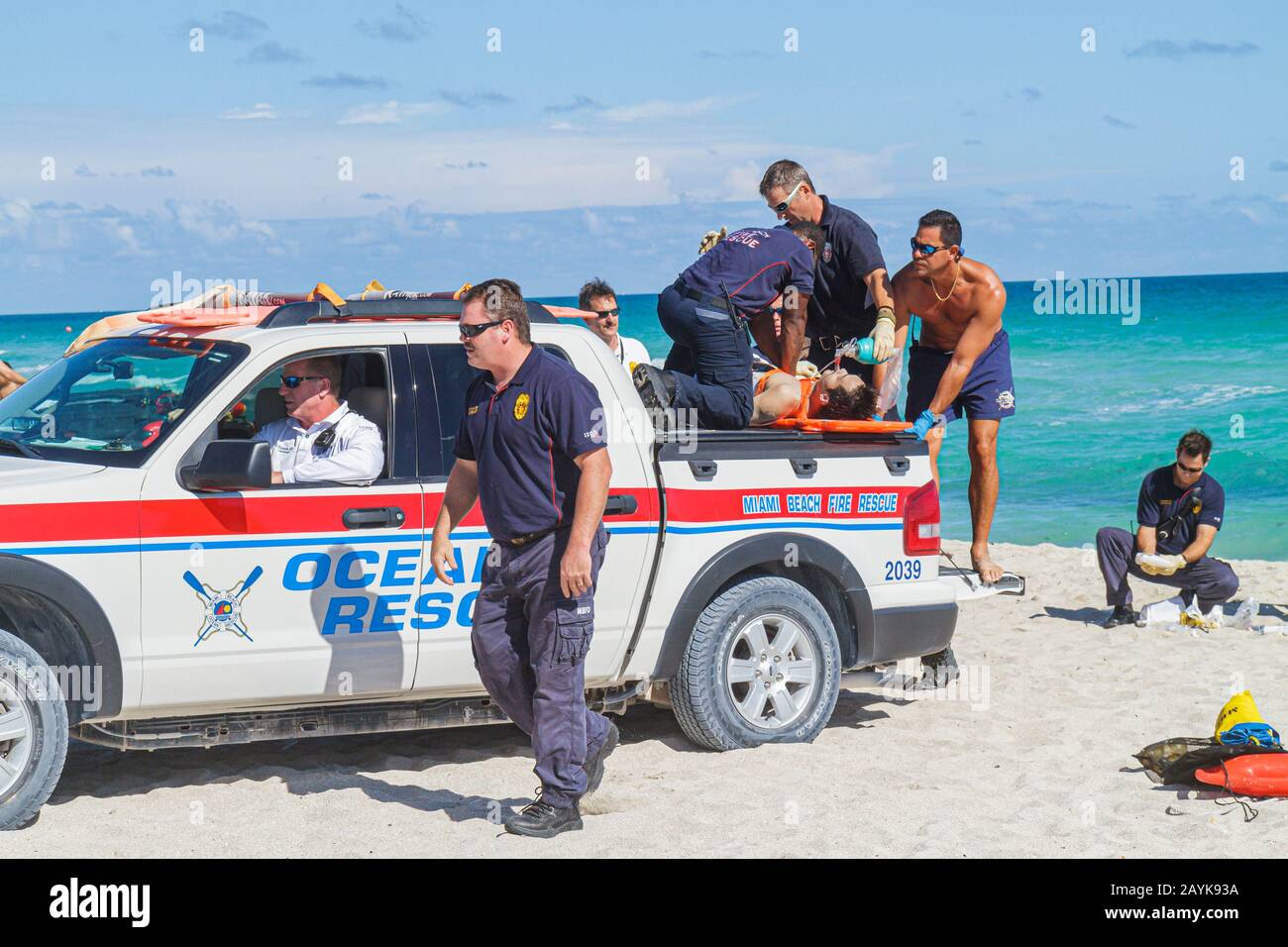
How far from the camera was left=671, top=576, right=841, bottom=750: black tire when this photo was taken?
6.73 meters

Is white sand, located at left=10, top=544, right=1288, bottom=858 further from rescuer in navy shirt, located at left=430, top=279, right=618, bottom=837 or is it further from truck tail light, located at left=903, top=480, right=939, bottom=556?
truck tail light, located at left=903, top=480, right=939, bottom=556

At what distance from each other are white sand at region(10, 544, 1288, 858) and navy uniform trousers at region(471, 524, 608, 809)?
0.32 meters

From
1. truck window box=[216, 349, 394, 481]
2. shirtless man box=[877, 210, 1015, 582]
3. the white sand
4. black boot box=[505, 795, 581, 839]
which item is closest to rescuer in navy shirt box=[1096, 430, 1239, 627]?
shirtless man box=[877, 210, 1015, 582]

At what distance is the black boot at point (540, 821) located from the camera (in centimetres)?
565

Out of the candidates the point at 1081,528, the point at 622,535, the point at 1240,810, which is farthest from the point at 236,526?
the point at 1081,528

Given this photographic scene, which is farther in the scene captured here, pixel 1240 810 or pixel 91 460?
pixel 1240 810

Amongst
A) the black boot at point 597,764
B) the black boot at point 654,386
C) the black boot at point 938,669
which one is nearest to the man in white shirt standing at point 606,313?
the black boot at point 654,386

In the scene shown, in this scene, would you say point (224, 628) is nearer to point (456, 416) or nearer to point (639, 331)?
point (456, 416)

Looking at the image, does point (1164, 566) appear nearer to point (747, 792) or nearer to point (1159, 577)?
point (1159, 577)

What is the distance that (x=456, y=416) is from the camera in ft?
20.5

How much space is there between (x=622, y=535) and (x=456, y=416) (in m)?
0.84

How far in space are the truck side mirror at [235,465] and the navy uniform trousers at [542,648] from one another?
2.85 feet

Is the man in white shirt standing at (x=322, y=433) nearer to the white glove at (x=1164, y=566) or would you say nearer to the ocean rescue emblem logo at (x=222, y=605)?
the ocean rescue emblem logo at (x=222, y=605)

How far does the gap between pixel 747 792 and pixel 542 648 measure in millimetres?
1294
